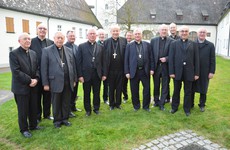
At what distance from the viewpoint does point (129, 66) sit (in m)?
6.41

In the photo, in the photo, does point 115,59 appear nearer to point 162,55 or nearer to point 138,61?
point 138,61

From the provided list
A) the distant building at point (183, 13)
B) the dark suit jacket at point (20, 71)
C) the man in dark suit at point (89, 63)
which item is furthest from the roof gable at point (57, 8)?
the dark suit jacket at point (20, 71)

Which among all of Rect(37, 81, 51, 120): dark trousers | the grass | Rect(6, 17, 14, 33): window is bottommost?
the grass

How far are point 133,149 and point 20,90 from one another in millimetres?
2604

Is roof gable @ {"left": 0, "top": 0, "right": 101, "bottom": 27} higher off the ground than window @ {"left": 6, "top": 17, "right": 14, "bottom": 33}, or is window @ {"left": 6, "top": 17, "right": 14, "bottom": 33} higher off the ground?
roof gable @ {"left": 0, "top": 0, "right": 101, "bottom": 27}

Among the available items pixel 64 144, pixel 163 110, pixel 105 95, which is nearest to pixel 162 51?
pixel 163 110

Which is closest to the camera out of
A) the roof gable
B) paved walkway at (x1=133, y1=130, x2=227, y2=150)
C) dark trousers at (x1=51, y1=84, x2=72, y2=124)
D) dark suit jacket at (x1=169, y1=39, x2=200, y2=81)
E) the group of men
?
paved walkway at (x1=133, y1=130, x2=227, y2=150)

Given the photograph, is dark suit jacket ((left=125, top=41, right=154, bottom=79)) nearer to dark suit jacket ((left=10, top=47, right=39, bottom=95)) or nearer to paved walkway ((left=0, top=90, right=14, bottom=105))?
dark suit jacket ((left=10, top=47, right=39, bottom=95))

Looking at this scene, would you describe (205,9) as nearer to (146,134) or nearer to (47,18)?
(47,18)

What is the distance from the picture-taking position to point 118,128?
5.32m

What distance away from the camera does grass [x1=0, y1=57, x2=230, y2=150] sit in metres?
4.64

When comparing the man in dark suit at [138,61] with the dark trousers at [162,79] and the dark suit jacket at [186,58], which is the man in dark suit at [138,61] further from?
the dark suit jacket at [186,58]

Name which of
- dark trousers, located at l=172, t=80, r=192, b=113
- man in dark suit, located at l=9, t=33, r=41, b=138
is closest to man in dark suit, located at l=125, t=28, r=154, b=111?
dark trousers, located at l=172, t=80, r=192, b=113

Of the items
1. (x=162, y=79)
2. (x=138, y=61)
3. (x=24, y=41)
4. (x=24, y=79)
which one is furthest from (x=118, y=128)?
(x=24, y=41)
